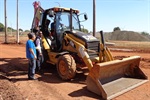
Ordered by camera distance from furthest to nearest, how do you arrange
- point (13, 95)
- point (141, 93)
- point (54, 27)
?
point (54, 27)
point (141, 93)
point (13, 95)

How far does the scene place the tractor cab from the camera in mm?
8648

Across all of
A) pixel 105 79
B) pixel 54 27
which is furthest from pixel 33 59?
pixel 105 79

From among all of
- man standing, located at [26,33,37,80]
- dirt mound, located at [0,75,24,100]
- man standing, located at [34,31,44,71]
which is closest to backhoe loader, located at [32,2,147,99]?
man standing, located at [34,31,44,71]

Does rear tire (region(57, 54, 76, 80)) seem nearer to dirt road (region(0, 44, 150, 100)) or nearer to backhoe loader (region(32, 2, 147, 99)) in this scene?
backhoe loader (region(32, 2, 147, 99))

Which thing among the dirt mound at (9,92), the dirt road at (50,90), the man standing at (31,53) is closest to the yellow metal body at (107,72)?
the dirt road at (50,90)

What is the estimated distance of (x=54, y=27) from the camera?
8.70 metres

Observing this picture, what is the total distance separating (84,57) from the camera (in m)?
7.00

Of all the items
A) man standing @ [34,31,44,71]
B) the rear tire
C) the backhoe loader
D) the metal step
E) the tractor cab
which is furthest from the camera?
the tractor cab

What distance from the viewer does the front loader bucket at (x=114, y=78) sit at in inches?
232

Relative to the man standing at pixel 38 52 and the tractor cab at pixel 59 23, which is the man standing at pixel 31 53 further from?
the tractor cab at pixel 59 23

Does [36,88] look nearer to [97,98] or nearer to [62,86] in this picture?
[62,86]

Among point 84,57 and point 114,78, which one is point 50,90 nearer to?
point 84,57

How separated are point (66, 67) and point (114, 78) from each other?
65.1 inches

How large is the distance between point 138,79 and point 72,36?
9.40 ft
